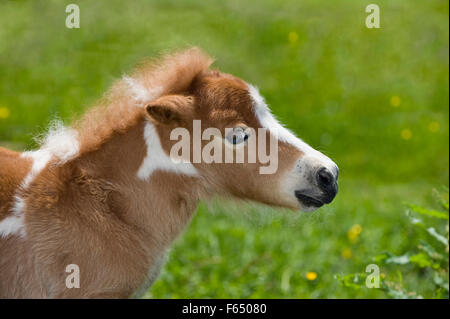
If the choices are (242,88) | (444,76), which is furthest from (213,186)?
(444,76)

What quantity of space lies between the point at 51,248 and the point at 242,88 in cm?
134

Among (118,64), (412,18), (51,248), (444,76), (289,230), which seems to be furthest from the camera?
(412,18)

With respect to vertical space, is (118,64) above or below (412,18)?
below

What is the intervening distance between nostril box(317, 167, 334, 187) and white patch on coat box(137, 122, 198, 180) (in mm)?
683

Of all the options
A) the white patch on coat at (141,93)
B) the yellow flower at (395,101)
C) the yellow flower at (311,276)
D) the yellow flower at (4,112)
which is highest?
the yellow flower at (395,101)

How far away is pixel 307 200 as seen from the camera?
3.42 meters

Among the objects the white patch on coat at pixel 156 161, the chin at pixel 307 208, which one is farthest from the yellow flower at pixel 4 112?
the chin at pixel 307 208

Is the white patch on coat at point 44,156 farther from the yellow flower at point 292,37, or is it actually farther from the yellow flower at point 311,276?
the yellow flower at point 292,37

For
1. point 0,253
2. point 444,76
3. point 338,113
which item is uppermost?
point 444,76

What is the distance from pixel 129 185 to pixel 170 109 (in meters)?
0.50

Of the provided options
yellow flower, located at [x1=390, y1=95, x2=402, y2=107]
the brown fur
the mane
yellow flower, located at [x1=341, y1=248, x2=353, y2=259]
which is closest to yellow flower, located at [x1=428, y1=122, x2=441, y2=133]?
yellow flower, located at [x1=390, y1=95, x2=402, y2=107]

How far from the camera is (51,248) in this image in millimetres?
3289

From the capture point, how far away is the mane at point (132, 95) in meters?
3.57
